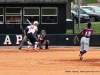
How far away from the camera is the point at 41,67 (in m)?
9.32

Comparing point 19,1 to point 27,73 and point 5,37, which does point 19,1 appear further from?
point 27,73

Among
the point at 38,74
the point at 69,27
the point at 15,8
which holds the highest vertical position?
the point at 15,8

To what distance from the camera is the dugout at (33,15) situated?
838 inches

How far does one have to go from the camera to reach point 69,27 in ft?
69.8

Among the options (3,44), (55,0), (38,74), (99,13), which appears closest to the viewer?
(38,74)

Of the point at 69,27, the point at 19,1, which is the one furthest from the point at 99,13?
the point at 19,1

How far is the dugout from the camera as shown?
2128 centimetres

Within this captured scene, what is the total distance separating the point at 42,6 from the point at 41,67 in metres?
12.6

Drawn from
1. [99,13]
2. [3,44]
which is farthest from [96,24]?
[3,44]

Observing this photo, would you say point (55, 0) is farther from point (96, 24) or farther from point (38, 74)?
point (38, 74)

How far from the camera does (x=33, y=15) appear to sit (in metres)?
21.4

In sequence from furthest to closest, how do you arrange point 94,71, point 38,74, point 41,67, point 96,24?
point 96,24
point 41,67
point 94,71
point 38,74

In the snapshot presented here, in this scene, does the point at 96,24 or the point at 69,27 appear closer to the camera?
the point at 69,27

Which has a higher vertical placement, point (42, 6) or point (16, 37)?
point (42, 6)
